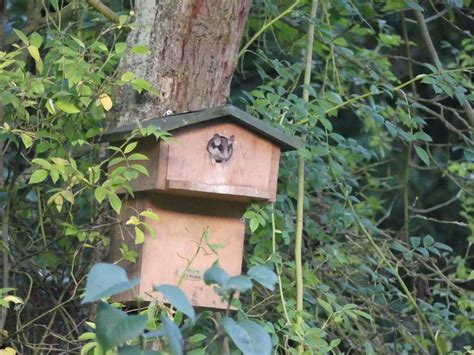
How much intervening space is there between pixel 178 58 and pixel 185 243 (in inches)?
22.2

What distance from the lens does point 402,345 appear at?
4270 millimetres

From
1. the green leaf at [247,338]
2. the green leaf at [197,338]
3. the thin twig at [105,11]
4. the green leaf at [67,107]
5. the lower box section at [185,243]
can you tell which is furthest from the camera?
the thin twig at [105,11]

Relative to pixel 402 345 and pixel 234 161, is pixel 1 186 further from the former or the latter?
pixel 402 345

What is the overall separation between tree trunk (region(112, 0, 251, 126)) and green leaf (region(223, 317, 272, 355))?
116 cm

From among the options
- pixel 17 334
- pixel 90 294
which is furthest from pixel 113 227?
pixel 90 294

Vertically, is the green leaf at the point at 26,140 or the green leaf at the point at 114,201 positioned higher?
the green leaf at the point at 26,140

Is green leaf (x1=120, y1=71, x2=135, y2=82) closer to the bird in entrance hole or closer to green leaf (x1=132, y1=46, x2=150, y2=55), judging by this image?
green leaf (x1=132, y1=46, x2=150, y2=55)

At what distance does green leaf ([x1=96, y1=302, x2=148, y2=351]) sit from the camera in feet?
6.46

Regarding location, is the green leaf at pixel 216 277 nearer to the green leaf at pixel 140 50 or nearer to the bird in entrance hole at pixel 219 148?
the bird in entrance hole at pixel 219 148

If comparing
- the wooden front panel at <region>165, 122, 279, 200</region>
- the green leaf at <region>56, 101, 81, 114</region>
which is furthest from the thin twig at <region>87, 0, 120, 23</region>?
the wooden front panel at <region>165, 122, 279, 200</region>

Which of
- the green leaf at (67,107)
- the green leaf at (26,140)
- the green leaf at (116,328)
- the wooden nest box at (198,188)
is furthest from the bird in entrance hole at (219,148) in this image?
the green leaf at (116,328)

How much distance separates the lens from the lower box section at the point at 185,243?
117 inches

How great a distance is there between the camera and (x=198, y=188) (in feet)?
9.55

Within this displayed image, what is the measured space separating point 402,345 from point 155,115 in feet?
5.43
